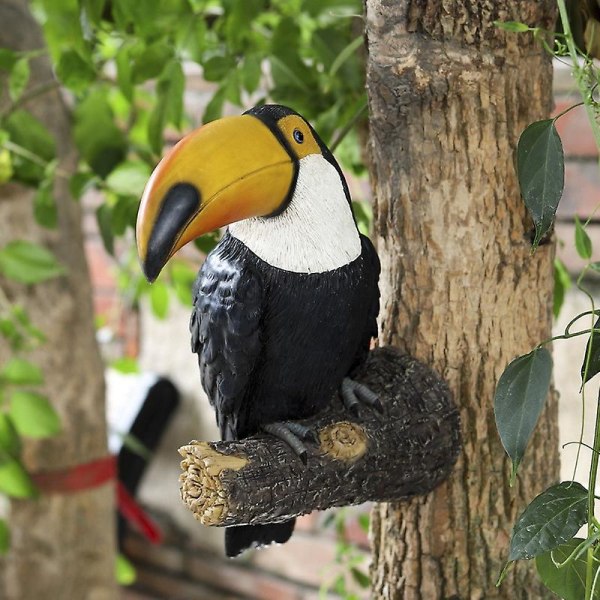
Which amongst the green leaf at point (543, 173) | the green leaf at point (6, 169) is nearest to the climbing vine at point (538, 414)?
the green leaf at point (543, 173)

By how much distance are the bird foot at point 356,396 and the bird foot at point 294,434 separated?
38 millimetres

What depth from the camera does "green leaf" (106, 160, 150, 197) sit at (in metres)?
0.70

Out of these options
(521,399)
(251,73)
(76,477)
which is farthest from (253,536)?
(76,477)

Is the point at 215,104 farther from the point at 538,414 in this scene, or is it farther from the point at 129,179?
the point at 538,414

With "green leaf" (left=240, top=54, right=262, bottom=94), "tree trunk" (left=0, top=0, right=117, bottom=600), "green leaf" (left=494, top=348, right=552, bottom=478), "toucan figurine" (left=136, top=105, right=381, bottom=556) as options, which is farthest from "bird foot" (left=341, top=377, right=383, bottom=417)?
"tree trunk" (left=0, top=0, right=117, bottom=600)

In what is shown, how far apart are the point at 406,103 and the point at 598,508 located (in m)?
0.28

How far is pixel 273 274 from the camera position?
50 centimetres

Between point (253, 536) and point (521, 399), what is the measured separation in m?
0.19

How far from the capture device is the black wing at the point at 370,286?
52 cm

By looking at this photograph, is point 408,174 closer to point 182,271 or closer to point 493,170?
point 493,170

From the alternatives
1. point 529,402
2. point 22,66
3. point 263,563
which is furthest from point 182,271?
point 529,402

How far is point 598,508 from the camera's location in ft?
2.00

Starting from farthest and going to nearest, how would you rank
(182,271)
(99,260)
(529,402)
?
(99,260), (182,271), (529,402)

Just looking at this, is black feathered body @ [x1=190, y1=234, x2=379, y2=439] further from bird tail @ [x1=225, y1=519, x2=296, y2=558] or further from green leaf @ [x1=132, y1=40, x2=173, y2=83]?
green leaf @ [x1=132, y1=40, x2=173, y2=83]
